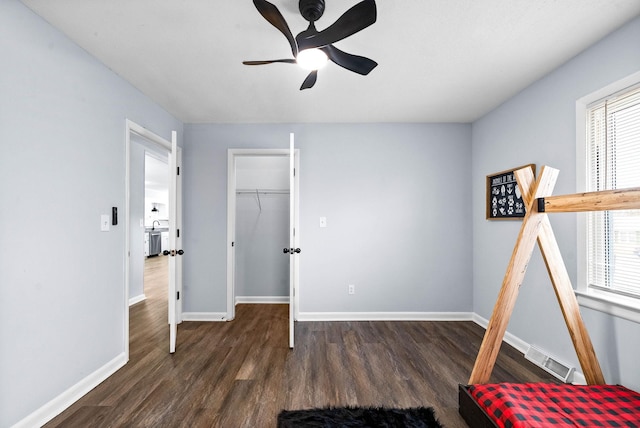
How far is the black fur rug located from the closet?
2.49 meters

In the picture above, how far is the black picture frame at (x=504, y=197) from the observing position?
2686 mm

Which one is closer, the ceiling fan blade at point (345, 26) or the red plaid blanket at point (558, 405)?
the ceiling fan blade at point (345, 26)

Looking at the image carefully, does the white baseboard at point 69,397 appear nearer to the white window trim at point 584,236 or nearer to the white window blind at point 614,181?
the white window trim at point 584,236

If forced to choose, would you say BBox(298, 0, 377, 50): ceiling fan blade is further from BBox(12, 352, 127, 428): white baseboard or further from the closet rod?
the closet rod

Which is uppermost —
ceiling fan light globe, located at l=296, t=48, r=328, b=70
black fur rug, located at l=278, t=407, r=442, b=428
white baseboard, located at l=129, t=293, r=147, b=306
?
ceiling fan light globe, located at l=296, t=48, r=328, b=70

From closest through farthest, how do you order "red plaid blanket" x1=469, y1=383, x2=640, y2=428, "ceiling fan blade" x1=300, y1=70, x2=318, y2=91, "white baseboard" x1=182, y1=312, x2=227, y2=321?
"red plaid blanket" x1=469, y1=383, x2=640, y2=428 < "ceiling fan blade" x1=300, y1=70, x2=318, y2=91 < "white baseboard" x1=182, y1=312, x2=227, y2=321

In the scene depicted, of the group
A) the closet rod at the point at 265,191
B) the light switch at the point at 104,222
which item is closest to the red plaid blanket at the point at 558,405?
the light switch at the point at 104,222

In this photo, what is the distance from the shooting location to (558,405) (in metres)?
1.53

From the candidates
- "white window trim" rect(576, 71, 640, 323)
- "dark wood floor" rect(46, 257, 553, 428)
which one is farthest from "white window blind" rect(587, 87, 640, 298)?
"dark wood floor" rect(46, 257, 553, 428)

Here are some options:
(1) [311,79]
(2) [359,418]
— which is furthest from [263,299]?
(1) [311,79]

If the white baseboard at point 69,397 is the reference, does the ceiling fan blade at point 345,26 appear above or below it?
above

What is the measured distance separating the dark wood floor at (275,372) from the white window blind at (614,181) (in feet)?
3.09

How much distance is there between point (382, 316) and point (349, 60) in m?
2.85

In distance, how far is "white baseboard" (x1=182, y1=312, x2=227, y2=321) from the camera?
134 inches
